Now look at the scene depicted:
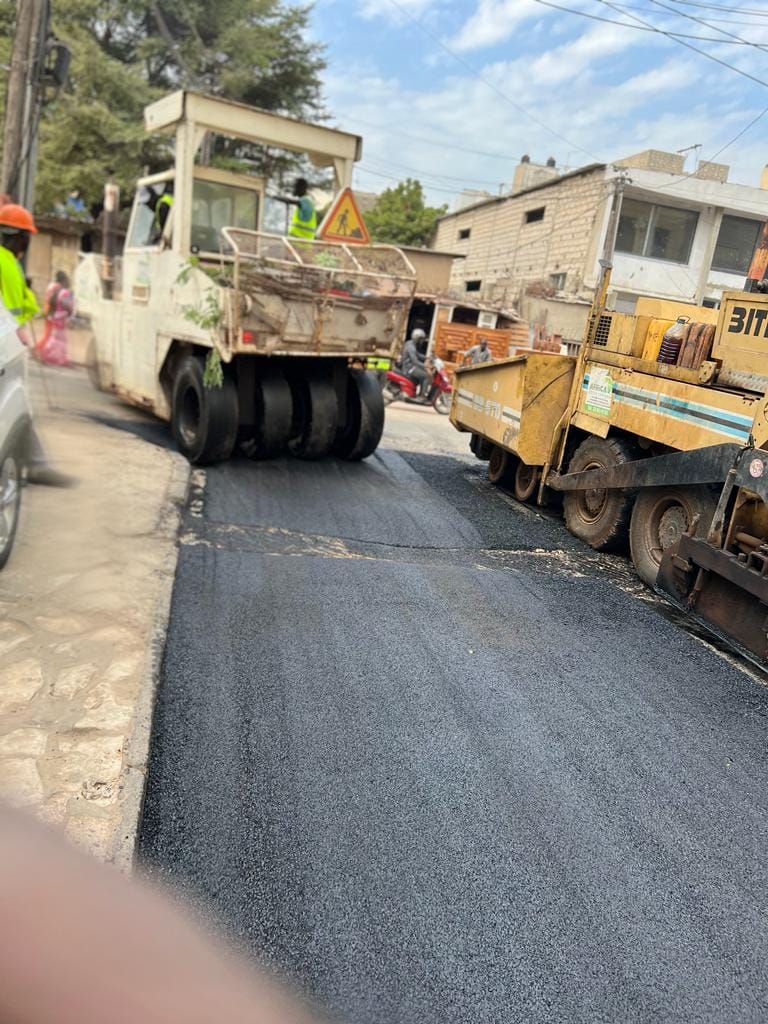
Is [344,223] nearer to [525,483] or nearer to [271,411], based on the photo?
[271,411]

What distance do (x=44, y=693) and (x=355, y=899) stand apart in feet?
5.53

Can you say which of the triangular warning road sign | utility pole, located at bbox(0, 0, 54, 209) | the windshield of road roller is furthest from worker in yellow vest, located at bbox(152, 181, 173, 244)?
utility pole, located at bbox(0, 0, 54, 209)

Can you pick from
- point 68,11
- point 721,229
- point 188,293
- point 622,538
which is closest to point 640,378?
point 622,538

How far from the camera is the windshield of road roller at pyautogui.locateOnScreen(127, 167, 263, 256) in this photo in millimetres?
8008

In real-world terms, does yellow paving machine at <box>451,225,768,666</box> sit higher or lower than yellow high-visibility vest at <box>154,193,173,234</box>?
lower

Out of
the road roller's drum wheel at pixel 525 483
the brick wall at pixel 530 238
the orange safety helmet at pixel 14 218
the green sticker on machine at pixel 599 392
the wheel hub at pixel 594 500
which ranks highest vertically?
the brick wall at pixel 530 238

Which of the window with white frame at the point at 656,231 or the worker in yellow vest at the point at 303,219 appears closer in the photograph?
the worker in yellow vest at the point at 303,219

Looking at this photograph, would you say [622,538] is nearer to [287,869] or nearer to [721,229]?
[287,869]

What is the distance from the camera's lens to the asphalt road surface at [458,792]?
227cm

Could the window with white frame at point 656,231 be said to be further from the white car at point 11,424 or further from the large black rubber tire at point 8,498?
the large black rubber tire at point 8,498

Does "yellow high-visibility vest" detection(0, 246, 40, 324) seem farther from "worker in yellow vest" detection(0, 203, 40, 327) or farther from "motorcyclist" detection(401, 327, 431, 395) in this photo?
"motorcyclist" detection(401, 327, 431, 395)

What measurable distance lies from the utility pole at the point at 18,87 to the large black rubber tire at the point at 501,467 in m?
7.78

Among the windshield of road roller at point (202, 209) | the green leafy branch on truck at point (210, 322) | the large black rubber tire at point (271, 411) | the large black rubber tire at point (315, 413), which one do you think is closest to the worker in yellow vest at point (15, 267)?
the green leafy branch on truck at point (210, 322)

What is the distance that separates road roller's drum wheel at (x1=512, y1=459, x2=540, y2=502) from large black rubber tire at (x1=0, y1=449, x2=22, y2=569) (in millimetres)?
4983
